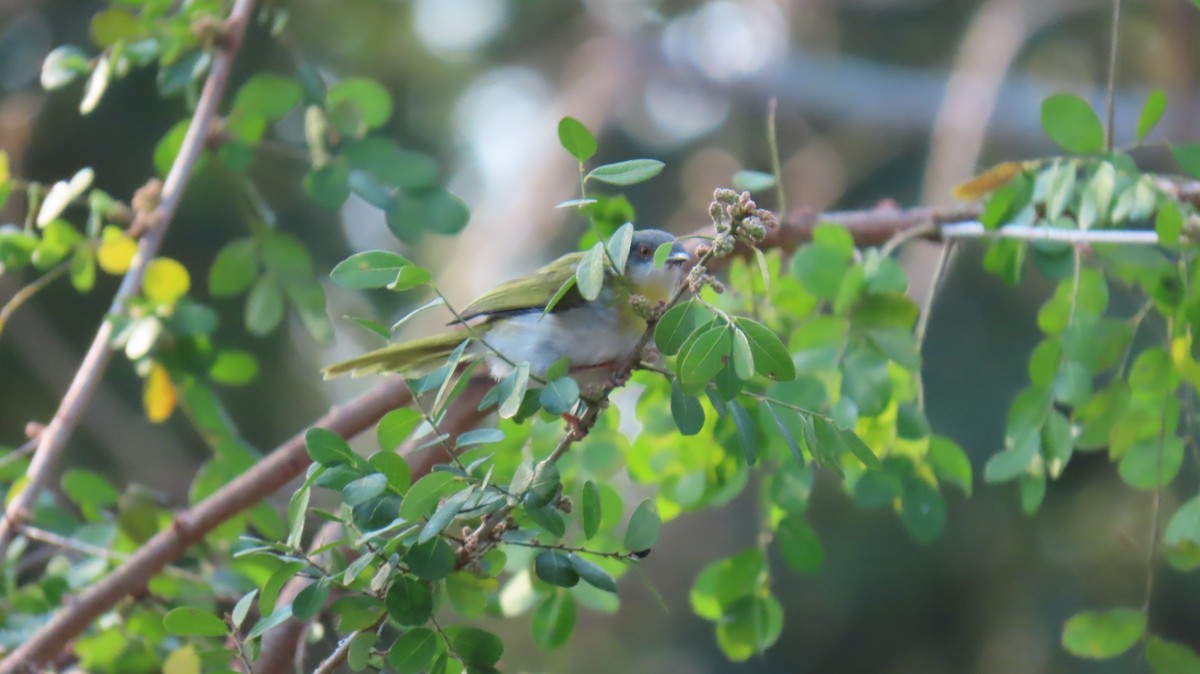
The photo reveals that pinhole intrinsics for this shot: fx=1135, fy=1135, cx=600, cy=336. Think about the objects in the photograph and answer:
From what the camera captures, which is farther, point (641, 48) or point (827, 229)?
point (641, 48)

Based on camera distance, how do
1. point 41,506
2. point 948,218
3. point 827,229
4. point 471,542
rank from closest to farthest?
point 471,542 → point 827,229 → point 948,218 → point 41,506

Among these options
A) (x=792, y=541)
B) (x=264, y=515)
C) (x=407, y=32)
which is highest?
(x=264, y=515)

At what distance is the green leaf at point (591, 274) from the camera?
1.51m

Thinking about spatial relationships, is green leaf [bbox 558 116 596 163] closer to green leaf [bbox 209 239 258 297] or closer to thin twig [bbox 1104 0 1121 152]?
thin twig [bbox 1104 0 1121 152]

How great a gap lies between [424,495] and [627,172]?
0.53m

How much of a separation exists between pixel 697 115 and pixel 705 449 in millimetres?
8513

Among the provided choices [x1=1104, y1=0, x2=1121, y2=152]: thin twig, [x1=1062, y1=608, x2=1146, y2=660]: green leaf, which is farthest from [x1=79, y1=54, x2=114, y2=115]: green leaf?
[x1=1062, y1=608, x2=1146, y2=660]: green leaf

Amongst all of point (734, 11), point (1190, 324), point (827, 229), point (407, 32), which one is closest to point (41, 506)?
point (827, 229)

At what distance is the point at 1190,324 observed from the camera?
2244 mm

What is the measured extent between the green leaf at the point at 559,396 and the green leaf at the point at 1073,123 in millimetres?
1341

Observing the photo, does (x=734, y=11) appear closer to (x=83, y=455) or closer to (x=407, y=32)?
(x=407, y=32)

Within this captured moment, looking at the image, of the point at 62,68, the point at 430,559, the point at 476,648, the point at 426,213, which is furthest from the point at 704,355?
the point at 62,68

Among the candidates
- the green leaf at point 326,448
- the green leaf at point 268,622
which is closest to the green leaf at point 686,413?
the green leaf at point 326,448

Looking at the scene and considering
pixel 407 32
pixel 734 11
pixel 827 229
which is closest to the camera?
pixel 827 229
